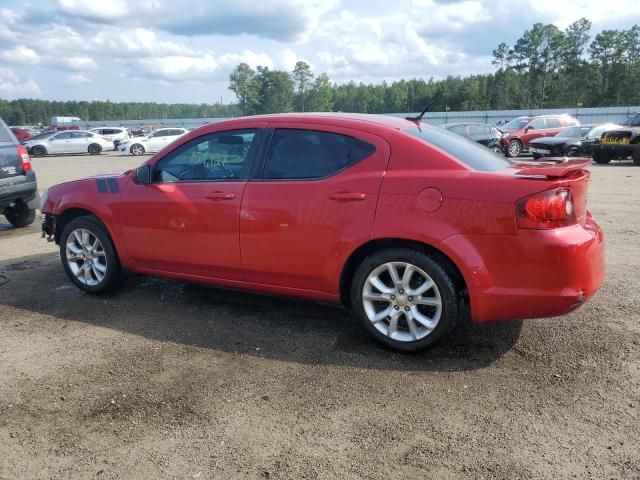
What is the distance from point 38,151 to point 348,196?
32.6 m

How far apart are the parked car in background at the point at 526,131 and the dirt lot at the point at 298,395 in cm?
1907

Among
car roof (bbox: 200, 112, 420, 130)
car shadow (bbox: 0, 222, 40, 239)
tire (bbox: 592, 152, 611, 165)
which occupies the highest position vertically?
car roof (bbox: 200, 112, 420, 130)

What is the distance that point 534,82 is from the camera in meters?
90.8

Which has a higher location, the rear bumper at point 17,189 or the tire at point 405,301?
the rear bumper at point 17,189

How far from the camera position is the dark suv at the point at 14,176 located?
25.1ft

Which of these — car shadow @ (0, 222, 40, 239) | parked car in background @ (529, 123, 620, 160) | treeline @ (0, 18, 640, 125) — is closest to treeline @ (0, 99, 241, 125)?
treeline @ (0, 18, 640, 125)

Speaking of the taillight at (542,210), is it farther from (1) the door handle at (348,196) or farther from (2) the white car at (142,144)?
(2) the white car at (142,144)

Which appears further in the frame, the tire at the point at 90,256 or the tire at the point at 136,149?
the tire at the point at 136,149

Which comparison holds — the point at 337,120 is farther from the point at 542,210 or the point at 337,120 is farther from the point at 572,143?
the point at 572,143

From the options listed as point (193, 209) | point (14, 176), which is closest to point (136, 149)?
point (14, 176)

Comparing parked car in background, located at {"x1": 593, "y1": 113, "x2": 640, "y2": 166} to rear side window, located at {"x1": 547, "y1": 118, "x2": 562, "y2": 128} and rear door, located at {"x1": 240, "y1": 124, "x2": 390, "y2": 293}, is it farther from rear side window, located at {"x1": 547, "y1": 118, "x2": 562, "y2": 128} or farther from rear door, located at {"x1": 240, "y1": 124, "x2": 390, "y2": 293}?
rear door, located at {"x1": 240, "y1": 124, "x2": 390, "y2": 293}

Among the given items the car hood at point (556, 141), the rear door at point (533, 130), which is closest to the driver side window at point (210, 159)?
the car hood at point (556, 141)

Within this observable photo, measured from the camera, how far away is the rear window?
3.79 meters

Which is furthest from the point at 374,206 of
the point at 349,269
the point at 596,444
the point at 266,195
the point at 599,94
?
the point at 599,94
